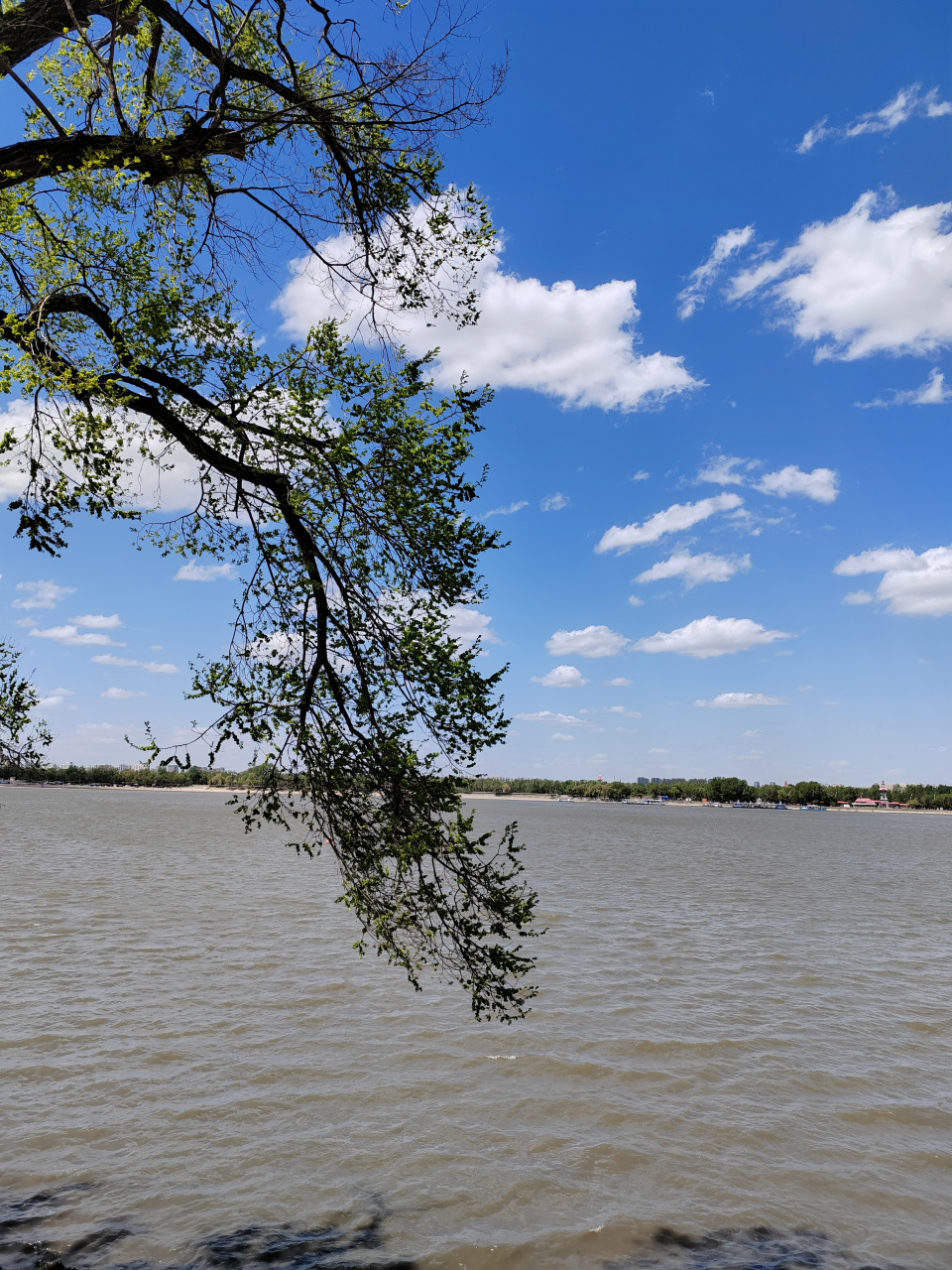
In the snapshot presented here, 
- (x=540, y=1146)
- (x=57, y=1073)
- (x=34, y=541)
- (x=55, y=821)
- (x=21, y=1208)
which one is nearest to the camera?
(x=34, y=541)

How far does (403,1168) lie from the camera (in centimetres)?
1333

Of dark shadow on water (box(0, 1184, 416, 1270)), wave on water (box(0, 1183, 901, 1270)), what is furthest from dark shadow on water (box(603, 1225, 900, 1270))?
dark shadow on water (box(0, 1184, 416, 1270))

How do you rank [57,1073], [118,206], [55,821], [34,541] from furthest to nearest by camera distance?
[55,821]
[57,1073]
[118,206]
[34,541]

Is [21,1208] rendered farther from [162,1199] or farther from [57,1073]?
[57,1073]

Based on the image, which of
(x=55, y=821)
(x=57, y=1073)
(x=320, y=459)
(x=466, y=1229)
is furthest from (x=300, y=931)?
(x=55, y=821)

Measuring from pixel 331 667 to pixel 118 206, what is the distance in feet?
17.2

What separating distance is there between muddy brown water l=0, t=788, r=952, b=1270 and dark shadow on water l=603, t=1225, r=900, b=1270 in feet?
0.14

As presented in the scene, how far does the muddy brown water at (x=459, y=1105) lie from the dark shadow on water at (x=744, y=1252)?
0.04 m

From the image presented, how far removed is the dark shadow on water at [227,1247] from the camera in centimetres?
1044

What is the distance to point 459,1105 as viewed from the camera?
15.8 metres

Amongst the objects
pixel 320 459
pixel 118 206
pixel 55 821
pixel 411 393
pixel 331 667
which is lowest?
pixel 55 821

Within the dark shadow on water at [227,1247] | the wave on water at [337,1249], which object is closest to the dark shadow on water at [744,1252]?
the wave on water at [337,1249]

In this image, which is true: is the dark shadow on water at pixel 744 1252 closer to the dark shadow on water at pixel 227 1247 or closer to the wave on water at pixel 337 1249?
the wave on water at pixel 337 1249

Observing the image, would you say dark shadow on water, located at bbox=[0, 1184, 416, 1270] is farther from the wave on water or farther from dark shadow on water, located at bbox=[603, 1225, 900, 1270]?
dark shadow on water, located at bbox=[603, 1225, 900, 1270]
